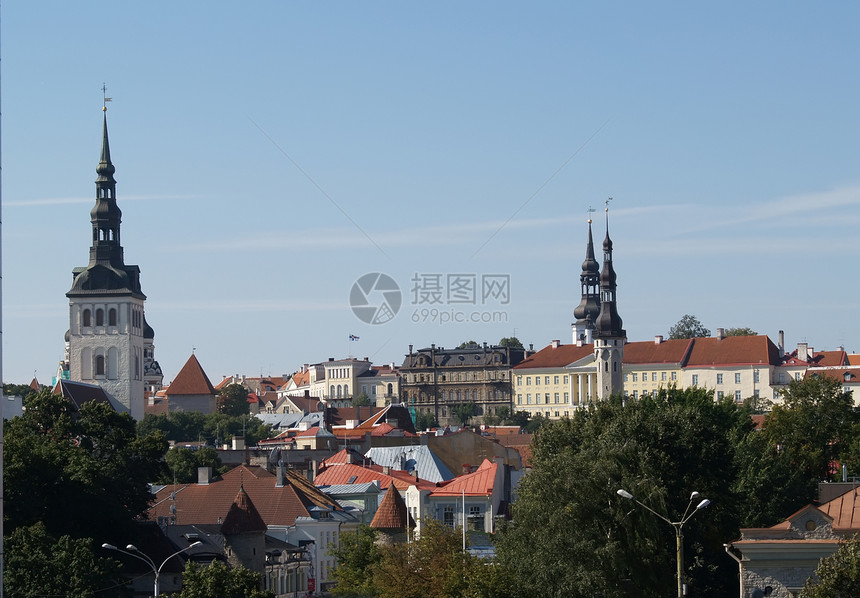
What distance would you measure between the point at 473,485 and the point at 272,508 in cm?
1189

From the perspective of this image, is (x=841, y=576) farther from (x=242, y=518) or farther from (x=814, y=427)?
(x=814, y=427)

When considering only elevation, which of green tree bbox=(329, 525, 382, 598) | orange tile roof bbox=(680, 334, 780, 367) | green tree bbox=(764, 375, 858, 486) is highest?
orange tile roof bbox=(680, 334, 780, 367)

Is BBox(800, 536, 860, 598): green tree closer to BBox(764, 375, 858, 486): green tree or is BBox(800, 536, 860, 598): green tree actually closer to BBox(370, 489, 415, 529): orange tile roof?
BBox(370, 489, 415, 529): orange tile roof

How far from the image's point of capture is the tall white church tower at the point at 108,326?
149 m

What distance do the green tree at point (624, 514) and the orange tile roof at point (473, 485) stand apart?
2805cm

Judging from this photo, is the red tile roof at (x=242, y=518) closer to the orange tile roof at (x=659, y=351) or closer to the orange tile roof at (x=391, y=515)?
the orange tile roof at (x=391, y=515)

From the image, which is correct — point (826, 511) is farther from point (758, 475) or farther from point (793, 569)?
point (758, 475)

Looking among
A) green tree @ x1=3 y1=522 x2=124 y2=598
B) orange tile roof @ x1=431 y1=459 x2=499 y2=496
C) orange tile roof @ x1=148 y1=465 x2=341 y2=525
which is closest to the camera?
green tree @ x1=3 y1=522 x2=124 y2=598

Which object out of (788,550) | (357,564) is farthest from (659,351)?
(788,550)

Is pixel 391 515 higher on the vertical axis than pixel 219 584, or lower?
higher

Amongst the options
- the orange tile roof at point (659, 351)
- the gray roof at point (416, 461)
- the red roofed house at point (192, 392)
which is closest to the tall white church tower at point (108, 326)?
the red roofed house at point (192, 392)

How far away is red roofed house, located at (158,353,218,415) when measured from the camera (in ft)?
581

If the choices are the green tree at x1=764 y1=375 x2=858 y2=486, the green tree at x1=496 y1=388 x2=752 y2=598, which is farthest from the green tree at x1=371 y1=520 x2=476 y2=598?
the green tree at x1=764 y1=375 x2=858 y2=486

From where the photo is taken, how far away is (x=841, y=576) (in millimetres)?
32719
